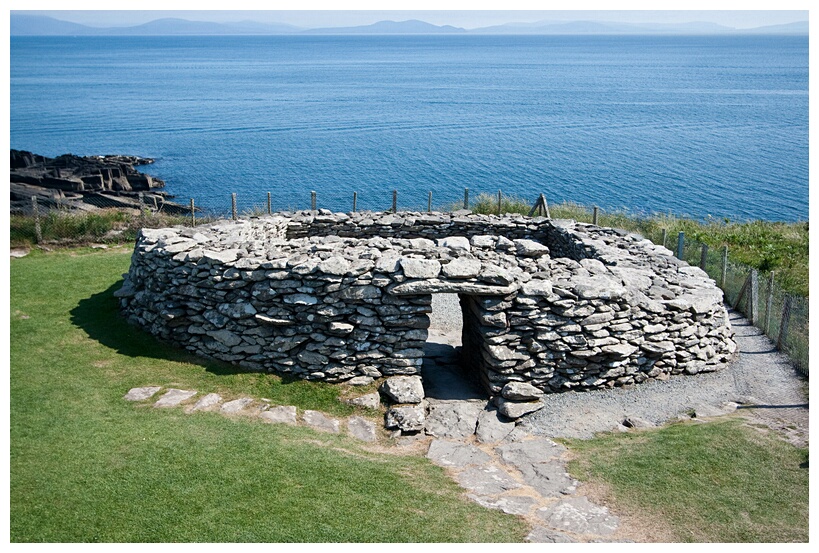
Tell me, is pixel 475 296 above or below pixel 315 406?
above

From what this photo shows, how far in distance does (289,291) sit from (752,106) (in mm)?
90194

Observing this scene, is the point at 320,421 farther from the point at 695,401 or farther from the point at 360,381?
the point at 695,401

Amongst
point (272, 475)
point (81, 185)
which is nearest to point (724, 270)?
point (272, 475)

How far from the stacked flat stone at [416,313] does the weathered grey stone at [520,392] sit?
190mm

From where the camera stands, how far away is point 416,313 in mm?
14008

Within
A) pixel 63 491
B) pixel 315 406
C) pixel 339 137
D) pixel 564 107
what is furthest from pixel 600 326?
pixel 564 107

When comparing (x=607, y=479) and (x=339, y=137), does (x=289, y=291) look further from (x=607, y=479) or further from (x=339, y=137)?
(x=339, y=137)

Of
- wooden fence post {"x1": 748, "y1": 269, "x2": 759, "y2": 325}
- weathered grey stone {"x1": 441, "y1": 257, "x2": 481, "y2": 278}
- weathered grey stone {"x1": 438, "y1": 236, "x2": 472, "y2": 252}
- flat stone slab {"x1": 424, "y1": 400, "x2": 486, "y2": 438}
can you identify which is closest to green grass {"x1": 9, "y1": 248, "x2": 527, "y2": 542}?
flat stone slab {"x1": 424, "y1": 400, "x2": 486, "y2": 438}

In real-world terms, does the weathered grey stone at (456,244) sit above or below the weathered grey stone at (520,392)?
above

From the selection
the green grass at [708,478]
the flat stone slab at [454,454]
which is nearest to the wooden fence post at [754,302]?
the green grass at [708,478]

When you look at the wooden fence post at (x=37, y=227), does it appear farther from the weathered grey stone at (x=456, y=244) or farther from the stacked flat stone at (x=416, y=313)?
the weathered grey stone at (x=456, y=244)

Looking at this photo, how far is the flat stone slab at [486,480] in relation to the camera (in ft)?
34.5

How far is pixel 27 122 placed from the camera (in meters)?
80.6

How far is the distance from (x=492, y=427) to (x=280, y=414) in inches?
147
